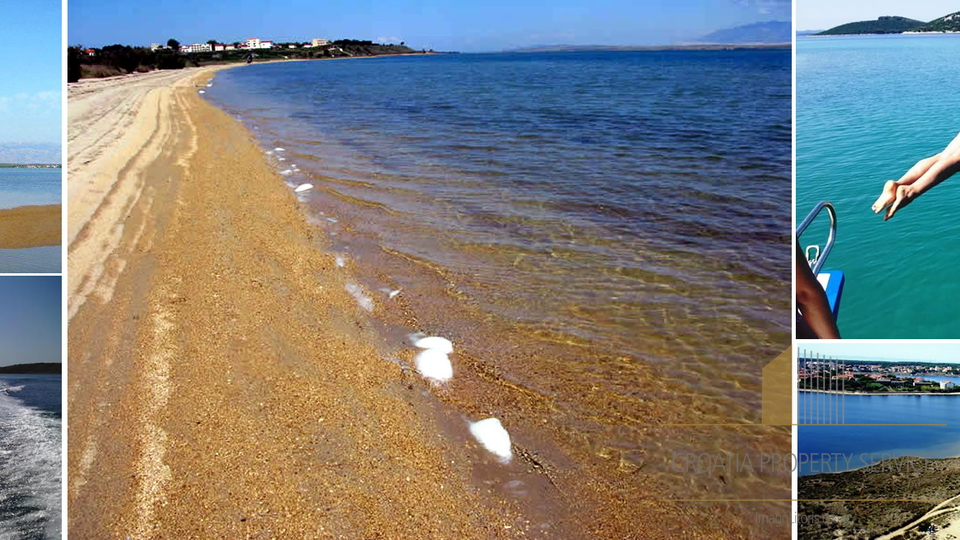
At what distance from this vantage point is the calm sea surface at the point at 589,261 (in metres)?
3.55

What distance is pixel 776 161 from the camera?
10.6 m

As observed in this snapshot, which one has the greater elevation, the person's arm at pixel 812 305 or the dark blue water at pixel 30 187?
the dark blue water at pixel 30 187

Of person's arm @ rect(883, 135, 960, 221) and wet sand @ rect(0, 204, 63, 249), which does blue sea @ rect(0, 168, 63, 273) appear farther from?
person's arm @ rect(883, 135, 960, 221)

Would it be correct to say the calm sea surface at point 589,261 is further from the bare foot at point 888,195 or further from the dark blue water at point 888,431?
the bare foot at point 888,195

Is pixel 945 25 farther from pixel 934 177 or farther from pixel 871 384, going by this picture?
pixel 871 384

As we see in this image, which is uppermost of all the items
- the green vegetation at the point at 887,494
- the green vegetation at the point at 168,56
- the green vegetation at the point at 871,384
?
the green vegetation at the point at 168,56

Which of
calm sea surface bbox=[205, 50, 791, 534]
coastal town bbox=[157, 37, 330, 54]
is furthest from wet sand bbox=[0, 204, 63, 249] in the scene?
coastal town bbox=[157, 37, 330, 54]

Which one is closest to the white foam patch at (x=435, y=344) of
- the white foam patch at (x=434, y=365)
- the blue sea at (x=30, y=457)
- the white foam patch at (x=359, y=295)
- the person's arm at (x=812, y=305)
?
the white foam patch at (x=434, y=365)

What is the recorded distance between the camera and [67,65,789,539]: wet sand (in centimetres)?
270

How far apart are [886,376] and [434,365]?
2360 millimetres

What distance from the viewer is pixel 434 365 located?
3.89m

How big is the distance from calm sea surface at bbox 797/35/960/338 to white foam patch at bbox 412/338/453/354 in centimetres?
221

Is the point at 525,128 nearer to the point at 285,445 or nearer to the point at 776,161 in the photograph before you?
the point at 776,161

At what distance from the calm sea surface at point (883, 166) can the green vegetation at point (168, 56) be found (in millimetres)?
17152
